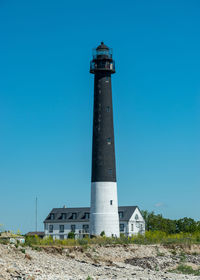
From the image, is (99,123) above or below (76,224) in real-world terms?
above

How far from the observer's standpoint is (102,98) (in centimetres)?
5591

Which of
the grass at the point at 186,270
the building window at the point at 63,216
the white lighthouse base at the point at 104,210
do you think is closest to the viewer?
the grass at the point at 186,270

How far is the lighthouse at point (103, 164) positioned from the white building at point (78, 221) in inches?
1278

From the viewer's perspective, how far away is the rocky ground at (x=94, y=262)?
2992 cm

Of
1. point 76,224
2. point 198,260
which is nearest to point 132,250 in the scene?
point 198,260

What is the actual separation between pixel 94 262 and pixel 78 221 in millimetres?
53549

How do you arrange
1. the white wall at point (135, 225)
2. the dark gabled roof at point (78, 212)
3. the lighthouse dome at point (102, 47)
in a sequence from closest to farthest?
the lighthouse dome at point (102, 47)
the white wall at point (135, 225)
the dark gabled roof at point (78, 212)

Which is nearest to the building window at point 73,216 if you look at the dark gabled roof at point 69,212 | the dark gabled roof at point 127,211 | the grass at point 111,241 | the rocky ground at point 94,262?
the dark gabled roof at point 69,212

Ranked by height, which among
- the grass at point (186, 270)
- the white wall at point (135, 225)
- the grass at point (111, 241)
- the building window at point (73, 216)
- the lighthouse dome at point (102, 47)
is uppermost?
the lighthouse dome at point (102, 47)

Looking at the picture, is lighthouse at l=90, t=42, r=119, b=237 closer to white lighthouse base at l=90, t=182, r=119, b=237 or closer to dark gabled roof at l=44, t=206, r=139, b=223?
white lighthouse base at l=90, t=182, r=119, b=237

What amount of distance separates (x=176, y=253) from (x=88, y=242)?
407 inches

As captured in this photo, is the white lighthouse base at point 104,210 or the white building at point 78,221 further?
the white building at point 78,221

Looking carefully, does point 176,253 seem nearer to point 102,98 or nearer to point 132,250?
point 132,250

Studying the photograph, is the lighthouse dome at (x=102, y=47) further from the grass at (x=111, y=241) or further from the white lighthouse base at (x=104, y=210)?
the grass at (x=111, y=241)
